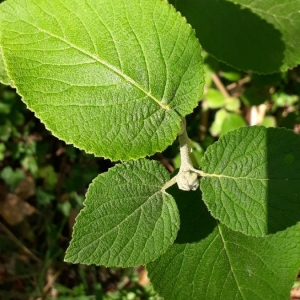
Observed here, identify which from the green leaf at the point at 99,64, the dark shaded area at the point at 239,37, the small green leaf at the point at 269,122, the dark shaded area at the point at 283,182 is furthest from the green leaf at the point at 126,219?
the small green leaf at the point at 269,122

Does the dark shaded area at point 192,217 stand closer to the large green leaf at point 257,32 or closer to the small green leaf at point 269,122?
the large green leaf at point 257,32

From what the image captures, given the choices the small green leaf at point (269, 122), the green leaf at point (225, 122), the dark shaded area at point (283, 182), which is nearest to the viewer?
the dark shaded area at point (283, 182)

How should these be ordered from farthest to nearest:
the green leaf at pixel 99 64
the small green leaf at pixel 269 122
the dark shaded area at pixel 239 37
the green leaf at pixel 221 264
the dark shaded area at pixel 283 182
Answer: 1. the small green leaf at pixel 269 122
2. the dark shaded area at pixel 239 37
3. the green leaf at pixel 221 264
4. the dark shaded area at pixel 283 182
5. the green leaf at pixel 99 64

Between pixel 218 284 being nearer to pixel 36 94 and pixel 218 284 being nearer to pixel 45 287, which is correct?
pixel 36 94

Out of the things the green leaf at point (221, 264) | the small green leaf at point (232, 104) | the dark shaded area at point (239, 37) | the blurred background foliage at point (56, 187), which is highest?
the dark shaded area at point (239, 37)

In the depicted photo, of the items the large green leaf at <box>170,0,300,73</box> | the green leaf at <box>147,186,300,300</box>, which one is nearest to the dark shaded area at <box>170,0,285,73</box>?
the large green leaf at <box>170,0,300,73</box>

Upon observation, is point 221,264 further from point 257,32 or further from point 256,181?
point 257,32

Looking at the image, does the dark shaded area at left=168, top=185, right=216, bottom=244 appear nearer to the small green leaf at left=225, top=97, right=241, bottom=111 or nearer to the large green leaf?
the large green leaf
